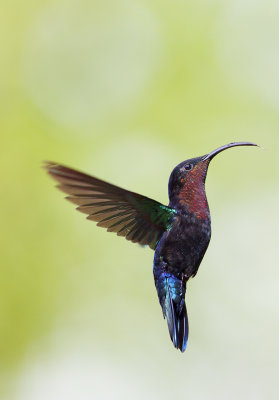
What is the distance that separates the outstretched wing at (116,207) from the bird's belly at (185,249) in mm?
61

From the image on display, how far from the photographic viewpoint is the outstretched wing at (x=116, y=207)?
1.03m

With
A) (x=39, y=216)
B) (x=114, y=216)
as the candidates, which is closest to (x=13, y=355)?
(x=39, y=216)

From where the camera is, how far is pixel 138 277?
5.33 metres

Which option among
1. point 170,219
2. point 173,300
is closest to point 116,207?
point 170,219

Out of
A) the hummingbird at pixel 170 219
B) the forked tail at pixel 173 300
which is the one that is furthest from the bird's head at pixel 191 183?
the forked tail at pixel 173 300

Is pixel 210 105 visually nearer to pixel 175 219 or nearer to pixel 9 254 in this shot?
pixel 9 254

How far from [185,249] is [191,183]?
132 millimetres

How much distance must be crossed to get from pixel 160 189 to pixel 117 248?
666mm

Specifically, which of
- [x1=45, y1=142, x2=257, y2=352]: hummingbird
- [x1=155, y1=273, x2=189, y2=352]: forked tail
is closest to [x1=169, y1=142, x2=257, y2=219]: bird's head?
[x1=45, y1=142, x2=257, y2=352]: hummingbird

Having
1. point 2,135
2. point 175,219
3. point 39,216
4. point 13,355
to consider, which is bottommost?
point 13,355

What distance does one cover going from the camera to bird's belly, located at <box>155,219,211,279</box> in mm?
1137

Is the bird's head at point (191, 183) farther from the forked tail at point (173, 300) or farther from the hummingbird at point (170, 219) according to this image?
the forked tail at point (173, 300)

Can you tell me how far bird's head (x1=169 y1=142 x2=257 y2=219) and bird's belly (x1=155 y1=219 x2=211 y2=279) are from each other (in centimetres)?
5

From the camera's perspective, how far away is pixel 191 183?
3.95 feet
